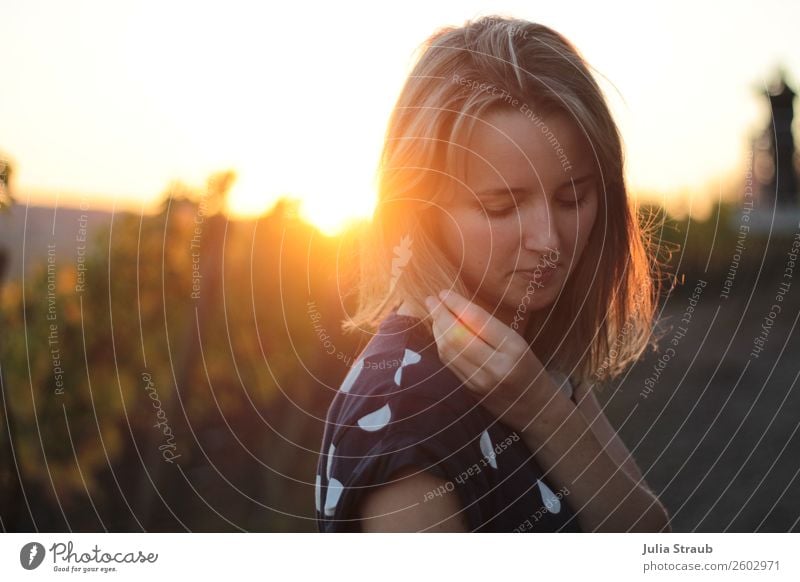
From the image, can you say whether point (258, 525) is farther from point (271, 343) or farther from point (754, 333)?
point (754, 333)

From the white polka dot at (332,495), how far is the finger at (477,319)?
19 cm

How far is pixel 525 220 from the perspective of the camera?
729 millimetres

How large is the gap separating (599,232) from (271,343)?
22.9 inches

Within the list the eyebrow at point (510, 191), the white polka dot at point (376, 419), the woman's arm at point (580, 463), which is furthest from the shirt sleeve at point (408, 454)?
the eyebrow at point (510, 191)

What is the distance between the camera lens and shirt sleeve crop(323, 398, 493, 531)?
1.80ft

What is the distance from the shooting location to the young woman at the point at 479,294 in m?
0.58

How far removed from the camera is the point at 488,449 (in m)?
0.61

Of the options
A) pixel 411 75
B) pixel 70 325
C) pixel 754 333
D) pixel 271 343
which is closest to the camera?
pixel 411 75

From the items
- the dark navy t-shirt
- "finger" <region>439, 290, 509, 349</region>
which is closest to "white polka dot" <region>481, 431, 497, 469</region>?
the dark navy t-shirt

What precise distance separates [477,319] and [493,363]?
2.0 inches

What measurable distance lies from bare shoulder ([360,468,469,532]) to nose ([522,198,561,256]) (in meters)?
0.27

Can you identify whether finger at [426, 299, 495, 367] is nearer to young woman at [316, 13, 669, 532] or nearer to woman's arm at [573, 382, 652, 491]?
young woman at [316, 13, 669, 532]

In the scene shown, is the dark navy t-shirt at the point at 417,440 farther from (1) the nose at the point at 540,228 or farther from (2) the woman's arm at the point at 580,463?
(1) the nose at the point at 540,228

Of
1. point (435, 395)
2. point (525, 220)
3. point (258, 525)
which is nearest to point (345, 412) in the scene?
point (435, 395)
